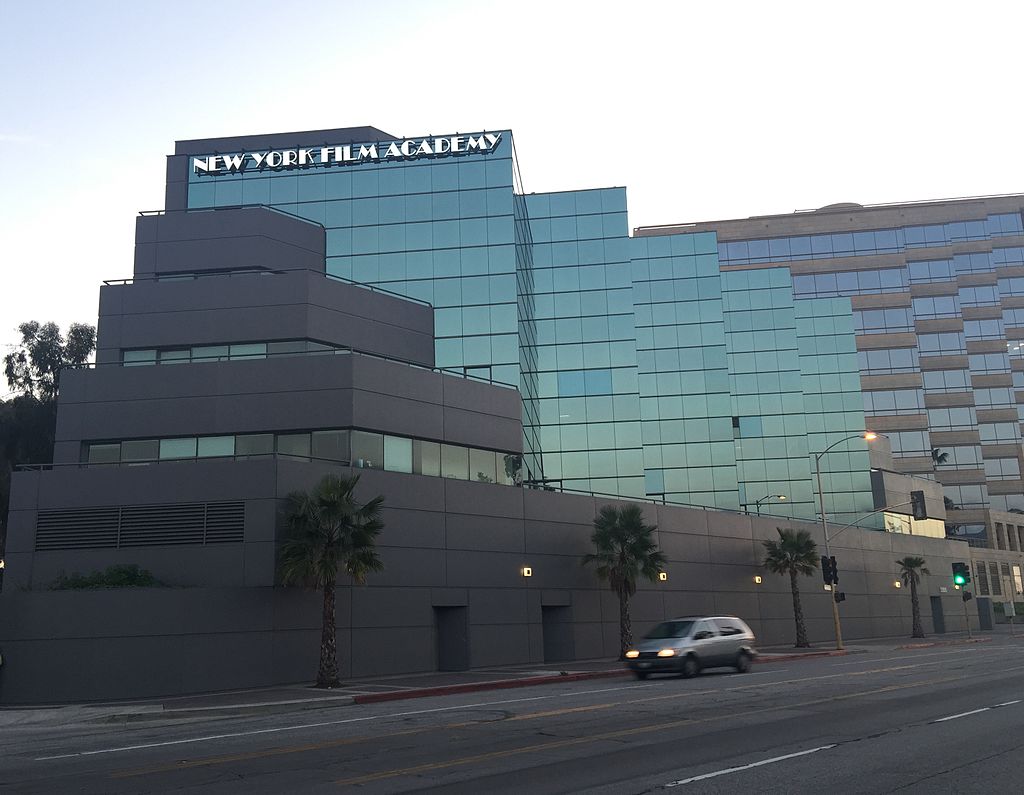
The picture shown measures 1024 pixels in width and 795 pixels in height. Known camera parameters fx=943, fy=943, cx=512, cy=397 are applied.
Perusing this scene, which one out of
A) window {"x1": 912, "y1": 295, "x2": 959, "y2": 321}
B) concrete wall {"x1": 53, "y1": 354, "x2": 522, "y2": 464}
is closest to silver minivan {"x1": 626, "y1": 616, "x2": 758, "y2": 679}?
concrete wall {"x1": 53, "y1": 354, "x2": 522, "y2": 464}

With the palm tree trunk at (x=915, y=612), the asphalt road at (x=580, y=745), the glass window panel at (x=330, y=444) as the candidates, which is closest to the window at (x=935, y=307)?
the palm tree trunk at (x=915, y=612)

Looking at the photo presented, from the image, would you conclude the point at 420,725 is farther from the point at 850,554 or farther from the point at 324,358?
the point at 850,554

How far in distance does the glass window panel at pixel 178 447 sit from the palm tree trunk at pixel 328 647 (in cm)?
1029

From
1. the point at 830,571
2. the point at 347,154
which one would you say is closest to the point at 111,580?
the point at 830,571

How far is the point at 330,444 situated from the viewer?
35.8 meters

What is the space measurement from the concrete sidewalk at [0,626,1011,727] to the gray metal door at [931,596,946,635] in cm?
4485

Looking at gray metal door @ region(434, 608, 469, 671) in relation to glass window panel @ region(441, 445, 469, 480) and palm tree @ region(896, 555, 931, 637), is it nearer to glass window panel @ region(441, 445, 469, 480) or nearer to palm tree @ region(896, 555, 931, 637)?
glass window panel @ region(441, 445, 469, 480)

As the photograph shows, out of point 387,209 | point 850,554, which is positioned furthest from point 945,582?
point 387,209

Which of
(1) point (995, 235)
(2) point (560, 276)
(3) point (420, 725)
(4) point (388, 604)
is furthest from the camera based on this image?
(1) point (995, 235)

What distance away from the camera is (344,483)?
29516mm

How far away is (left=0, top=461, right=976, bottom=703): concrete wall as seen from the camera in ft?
94.9

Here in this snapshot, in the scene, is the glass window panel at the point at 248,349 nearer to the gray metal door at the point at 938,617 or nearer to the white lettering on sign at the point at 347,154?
the white lettering on sign at the point at 347,154

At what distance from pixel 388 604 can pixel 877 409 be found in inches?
3403

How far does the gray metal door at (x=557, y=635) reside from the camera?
41.3 meters
